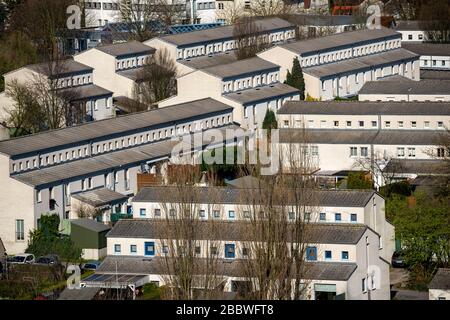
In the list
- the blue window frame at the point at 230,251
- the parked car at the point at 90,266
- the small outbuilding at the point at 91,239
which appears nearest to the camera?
the blue window frame at the point at 230,251

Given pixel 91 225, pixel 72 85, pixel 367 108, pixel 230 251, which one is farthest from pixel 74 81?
pixel 230 251

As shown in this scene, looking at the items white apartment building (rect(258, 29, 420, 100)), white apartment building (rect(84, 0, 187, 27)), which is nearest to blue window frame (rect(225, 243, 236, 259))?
white apartment building (rect(258, 29, 420, 100))

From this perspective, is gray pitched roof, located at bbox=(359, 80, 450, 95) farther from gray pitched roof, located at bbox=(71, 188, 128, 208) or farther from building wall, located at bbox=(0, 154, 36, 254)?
building wall, located at bbox=(0, 154, 36, 254)

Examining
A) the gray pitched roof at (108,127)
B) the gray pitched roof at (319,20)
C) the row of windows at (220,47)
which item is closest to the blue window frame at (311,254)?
the gray pitched roof at (108,127)

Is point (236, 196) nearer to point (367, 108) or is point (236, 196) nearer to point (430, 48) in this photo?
point (367, 108)

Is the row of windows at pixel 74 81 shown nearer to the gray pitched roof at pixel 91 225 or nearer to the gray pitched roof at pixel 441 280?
the gray pitched roof at pixel 91 225
